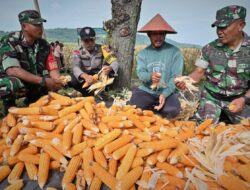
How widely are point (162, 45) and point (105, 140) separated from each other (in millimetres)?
2441

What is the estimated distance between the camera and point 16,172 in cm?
287

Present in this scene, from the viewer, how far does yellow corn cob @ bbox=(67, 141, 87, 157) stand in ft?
9.82

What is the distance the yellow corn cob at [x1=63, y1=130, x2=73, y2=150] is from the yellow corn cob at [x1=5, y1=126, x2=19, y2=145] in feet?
2.03

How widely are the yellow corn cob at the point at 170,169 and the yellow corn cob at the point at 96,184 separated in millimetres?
618

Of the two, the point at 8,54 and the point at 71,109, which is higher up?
the point at 8,54

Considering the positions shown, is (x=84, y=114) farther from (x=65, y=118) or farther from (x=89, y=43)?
(x=89, y=43)

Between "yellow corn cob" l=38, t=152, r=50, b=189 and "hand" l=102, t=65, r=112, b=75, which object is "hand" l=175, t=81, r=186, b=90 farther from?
"yellow corn cob" l=38, t=152, r=50, b=189

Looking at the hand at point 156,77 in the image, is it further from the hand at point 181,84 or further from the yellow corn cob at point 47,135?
the yellow corn cob at point 47,135

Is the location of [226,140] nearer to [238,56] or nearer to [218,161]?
[218,161]

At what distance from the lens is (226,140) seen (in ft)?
9.59

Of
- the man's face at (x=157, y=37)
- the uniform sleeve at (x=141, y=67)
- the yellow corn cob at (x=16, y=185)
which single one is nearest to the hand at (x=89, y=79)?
the uniform sleeve at (x=141, y=67)


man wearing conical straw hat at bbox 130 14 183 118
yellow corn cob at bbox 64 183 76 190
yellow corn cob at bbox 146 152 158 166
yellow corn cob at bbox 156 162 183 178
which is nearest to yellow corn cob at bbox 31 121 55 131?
yellow corn cob at bbox 64 183 76 190

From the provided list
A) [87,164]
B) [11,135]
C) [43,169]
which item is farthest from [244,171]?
[11,135]

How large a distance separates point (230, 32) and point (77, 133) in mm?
2570
